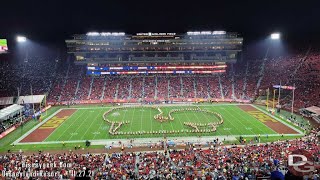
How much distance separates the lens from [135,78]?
227 ft

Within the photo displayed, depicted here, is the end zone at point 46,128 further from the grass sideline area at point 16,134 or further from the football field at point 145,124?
the grass sideline area at point 16,134

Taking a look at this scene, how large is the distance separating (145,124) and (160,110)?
7868 mm

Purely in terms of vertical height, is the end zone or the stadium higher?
the stadium

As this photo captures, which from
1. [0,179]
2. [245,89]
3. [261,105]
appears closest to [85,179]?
[0,179]

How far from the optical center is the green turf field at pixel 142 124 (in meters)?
34.2

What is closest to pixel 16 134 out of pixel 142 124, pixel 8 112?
pixel 8 112

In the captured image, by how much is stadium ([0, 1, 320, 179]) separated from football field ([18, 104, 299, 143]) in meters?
0.15

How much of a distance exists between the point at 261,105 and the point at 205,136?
25093 mm

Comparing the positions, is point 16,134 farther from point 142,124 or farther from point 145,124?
point 145,124

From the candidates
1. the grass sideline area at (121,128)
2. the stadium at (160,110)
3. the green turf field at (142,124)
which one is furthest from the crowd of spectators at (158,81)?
the green turf field at (142,124)

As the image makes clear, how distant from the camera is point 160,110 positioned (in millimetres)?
46094

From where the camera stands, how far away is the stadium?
67.8 ft

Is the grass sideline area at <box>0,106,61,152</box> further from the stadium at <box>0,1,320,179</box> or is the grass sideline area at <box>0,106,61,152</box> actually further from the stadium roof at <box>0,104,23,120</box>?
the stadium roof at <box>0,104,23,120</box>

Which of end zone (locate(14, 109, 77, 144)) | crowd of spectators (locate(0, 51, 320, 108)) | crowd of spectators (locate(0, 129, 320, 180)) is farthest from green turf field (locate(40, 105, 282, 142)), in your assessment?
crowd of spectators (locate(0, 51, 320, 108))
